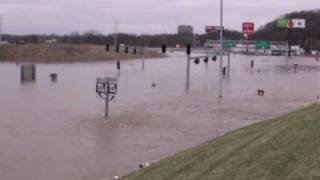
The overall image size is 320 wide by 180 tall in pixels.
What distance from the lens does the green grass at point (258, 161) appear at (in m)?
9.14

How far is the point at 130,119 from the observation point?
82.4 ft

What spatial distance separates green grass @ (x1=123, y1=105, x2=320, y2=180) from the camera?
914 centimetres

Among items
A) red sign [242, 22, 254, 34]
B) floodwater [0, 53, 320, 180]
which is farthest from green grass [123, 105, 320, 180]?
red sign [242, 22, 254, 34]

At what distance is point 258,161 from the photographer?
33.0ft

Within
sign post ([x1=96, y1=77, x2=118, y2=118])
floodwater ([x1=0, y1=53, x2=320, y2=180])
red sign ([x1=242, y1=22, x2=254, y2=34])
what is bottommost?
floodwater ([x1=0, y1=53, x2=320, y2=180])

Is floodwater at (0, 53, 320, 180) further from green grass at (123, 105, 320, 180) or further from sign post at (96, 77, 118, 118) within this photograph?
green grass at (123, 105, 320, 180)

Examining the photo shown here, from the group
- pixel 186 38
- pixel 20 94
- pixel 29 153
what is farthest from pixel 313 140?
pixel 186 38

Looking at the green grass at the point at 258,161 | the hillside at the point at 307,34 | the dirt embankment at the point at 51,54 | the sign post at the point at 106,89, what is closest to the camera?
the green grass at the point at 258,161

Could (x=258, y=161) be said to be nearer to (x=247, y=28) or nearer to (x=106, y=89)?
(x=106, y=89)

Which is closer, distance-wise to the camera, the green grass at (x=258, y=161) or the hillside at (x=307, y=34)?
the green grass at (x=258, y=161)

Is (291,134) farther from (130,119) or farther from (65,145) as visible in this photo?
(130,119)

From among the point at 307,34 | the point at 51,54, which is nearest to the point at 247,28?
the point at 51,54

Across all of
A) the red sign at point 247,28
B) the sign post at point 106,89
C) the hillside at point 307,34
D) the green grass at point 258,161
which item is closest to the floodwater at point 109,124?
the sign post at point 106,89

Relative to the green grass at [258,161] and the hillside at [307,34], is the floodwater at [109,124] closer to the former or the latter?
the green grass at [258,161]
